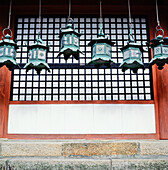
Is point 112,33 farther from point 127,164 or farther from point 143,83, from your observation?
point 127,164

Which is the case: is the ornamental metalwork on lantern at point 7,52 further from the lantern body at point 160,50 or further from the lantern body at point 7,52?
the lantern body at point 160,50

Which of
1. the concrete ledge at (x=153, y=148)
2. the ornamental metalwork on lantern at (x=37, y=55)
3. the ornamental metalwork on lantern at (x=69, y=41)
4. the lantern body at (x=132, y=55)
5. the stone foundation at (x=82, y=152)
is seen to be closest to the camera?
the stone foundation at (x=82, y=152)

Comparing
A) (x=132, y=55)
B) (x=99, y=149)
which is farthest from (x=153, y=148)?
(x=132, y=55)

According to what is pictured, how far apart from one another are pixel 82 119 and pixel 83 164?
10.5 feet

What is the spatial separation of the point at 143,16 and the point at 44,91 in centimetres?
425

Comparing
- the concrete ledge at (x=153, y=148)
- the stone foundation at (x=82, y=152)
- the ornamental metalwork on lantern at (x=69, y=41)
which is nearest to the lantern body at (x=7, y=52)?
the ornamental metalwork on lantern at (x=69, y=41)

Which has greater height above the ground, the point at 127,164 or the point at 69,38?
the point at 69,38

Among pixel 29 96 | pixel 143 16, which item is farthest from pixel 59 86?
pixel 143 16

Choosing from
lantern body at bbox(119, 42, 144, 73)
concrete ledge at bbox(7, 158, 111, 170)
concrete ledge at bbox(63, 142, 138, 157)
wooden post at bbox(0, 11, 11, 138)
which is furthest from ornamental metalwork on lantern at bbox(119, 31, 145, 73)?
wooden post at bbox(0, 11, 11, 138)

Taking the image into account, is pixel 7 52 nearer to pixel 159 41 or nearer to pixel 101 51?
pixel 101 51

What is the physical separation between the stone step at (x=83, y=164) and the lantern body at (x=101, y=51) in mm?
2499

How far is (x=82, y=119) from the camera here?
6.93m

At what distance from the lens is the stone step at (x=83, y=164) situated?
3715 millimetres

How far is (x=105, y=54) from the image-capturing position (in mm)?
5445
